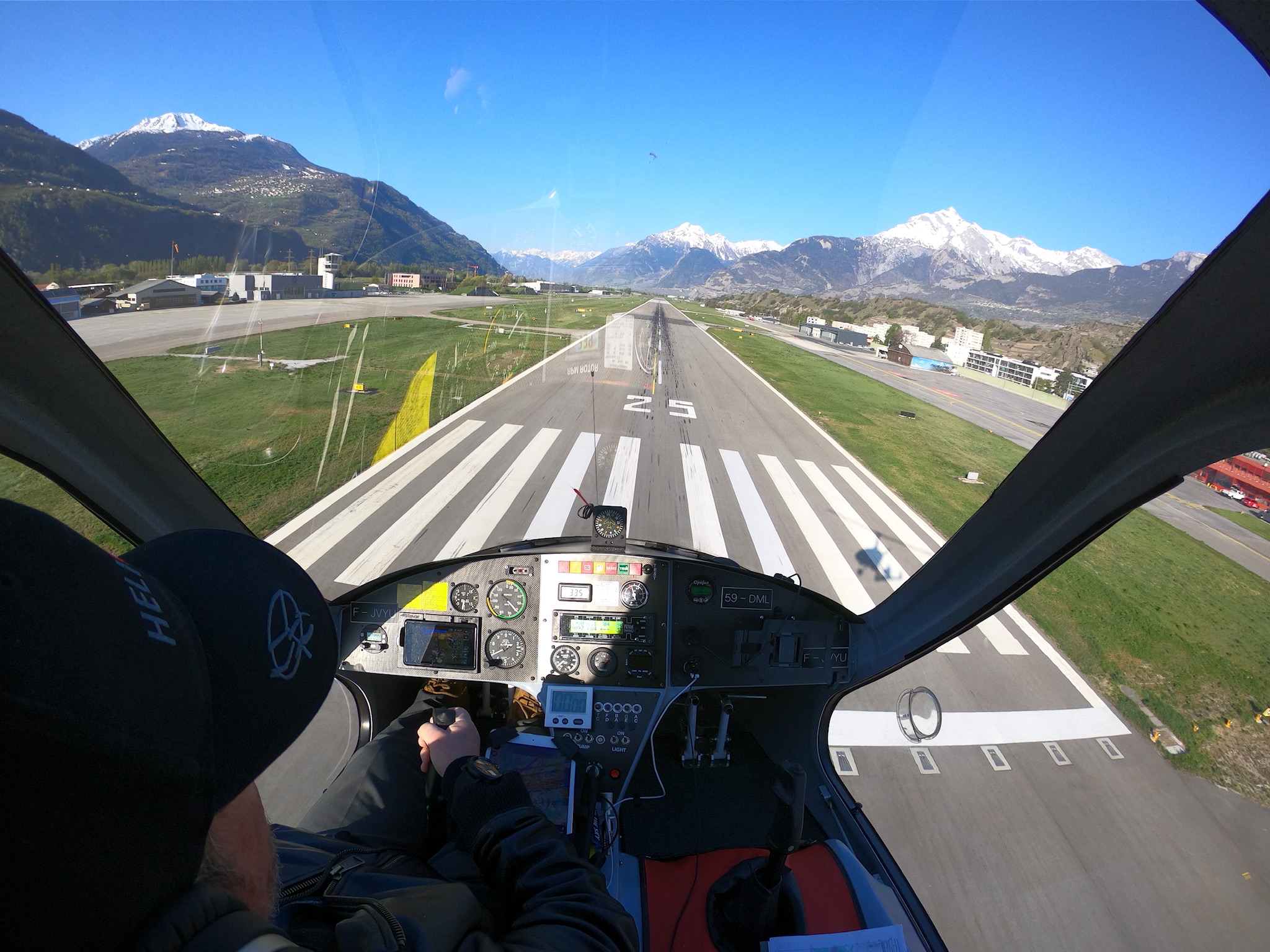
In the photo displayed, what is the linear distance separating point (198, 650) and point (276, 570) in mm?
187

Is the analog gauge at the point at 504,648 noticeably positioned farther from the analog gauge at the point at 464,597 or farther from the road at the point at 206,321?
the road at the point at 206,321

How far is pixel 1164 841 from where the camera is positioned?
77.0 inches

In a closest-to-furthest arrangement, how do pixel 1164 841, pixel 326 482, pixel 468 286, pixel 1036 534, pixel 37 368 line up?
pixel 37 368
pixel 1036 534
pixel 1164 841
pixel 326 482
pixel 468 286

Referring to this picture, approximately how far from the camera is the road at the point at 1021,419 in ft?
4.70

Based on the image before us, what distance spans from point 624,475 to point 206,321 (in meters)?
1.56

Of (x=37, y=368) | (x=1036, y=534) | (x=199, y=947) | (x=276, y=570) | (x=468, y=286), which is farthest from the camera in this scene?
(x=468, y=286)

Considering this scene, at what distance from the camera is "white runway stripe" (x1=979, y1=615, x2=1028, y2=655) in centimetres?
223

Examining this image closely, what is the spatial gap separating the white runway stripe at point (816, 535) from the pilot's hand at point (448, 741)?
1.61m

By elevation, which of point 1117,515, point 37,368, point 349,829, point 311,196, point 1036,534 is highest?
point 311,196

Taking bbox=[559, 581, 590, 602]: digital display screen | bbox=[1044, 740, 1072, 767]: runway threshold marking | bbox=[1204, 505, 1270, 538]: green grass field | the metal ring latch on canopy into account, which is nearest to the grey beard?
bbox=[559, 581, 590, 602]: digital display screen

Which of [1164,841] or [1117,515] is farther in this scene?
[1164,841]

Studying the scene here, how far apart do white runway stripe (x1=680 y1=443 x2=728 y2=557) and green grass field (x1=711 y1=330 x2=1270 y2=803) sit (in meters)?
0.72

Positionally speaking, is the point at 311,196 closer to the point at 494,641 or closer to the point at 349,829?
the point at 494,641

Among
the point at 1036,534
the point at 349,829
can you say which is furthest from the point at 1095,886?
the point at 349,829
